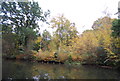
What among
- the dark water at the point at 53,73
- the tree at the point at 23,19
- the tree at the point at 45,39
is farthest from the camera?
the tree at the point at 45,39

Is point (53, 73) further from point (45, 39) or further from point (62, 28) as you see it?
point (45, 39)

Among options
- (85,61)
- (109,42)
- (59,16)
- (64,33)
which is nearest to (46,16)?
(59,16)

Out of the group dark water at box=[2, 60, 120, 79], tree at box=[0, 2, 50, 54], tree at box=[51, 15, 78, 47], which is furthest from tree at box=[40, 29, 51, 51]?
dark water at box=[2, 60, 120, 79]

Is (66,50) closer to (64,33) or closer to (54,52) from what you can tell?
(54,52)

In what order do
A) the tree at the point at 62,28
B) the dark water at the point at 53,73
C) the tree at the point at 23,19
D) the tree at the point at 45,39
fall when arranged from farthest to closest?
the tree at the point at 45,39 → the tree at the point at 62,28 → the tree at the point at 23,19 → the dark water at the point at 53,73

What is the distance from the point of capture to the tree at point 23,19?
17.2 m

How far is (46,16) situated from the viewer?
20.7 meters

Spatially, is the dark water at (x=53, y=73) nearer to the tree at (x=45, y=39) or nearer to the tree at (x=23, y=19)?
the tree at (x=23, y=19)

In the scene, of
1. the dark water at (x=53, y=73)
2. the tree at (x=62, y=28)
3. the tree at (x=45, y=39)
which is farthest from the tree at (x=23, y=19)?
the dark water at (x=53, y=73)

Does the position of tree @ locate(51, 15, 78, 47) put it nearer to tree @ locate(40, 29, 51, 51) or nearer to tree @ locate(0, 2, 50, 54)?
tree @ locate(40, 29, 51, 51)

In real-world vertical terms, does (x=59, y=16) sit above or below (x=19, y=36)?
above

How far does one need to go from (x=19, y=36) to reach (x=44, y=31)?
6.74 meters

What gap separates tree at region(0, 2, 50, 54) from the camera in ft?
56.6

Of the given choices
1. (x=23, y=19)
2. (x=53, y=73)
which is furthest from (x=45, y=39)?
(x=53, y=73)
